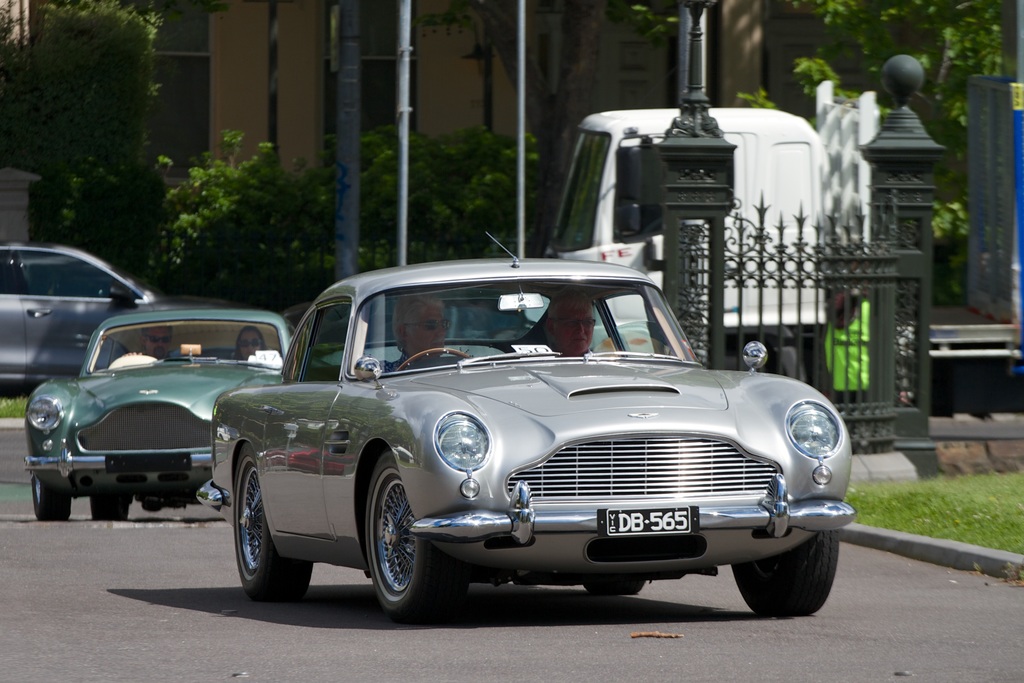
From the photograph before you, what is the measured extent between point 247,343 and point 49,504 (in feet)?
6.05

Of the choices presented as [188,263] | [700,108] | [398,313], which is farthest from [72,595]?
[188,263]

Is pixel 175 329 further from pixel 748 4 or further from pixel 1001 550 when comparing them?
pixel 748 4

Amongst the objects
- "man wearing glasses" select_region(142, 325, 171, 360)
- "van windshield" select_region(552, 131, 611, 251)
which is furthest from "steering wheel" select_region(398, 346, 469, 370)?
"van windshield" select_region(552, 131, 611, 251)

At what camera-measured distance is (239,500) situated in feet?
30.8

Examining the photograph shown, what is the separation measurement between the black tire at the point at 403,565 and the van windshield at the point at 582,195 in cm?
1028

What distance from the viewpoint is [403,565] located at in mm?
7590

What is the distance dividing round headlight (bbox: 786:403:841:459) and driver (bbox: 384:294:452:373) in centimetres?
161

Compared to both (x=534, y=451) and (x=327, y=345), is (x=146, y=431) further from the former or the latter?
(x=534, y=451)

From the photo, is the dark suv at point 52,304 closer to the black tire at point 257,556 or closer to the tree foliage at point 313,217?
the tree foliage at point 313,217

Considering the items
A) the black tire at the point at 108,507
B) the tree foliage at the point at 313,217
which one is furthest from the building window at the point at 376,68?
the black tire at the point at 108,507

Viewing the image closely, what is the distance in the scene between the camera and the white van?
17.3m

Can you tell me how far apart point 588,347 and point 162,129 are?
2522 cm

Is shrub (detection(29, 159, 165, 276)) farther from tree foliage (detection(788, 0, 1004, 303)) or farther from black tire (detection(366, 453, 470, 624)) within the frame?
black tire (detection(366, 453, 470, 624))

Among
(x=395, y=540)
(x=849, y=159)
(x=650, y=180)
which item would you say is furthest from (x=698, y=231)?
(x=395, y=540)
